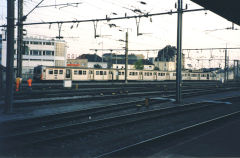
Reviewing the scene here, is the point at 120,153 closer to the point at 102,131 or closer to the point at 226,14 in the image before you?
the point at 102,131

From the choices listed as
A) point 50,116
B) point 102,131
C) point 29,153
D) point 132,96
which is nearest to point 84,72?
point 132,96

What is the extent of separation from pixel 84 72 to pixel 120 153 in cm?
3464

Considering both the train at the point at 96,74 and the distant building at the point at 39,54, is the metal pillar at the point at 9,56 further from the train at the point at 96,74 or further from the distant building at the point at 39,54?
the distant building at the point at 39,54

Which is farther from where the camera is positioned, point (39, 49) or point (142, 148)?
point (39, 49)

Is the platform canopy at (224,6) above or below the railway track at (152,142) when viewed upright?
above

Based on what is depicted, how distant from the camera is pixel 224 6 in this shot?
9.36 m

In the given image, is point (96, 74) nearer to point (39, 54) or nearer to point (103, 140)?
point (39, 54)

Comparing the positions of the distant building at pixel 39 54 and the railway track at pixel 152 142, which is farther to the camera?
the distant building at pixel 39 54

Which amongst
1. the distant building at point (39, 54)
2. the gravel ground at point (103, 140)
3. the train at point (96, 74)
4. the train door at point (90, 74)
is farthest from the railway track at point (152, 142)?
the distant building at point (39, 54)

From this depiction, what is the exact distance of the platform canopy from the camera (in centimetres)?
878

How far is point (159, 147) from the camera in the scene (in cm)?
779

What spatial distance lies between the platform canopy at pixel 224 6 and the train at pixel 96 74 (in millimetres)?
25267

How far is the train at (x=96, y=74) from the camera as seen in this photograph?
3666cm

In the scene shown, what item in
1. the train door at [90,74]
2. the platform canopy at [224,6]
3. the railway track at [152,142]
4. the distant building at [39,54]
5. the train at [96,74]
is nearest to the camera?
the railway track at [152,142]
